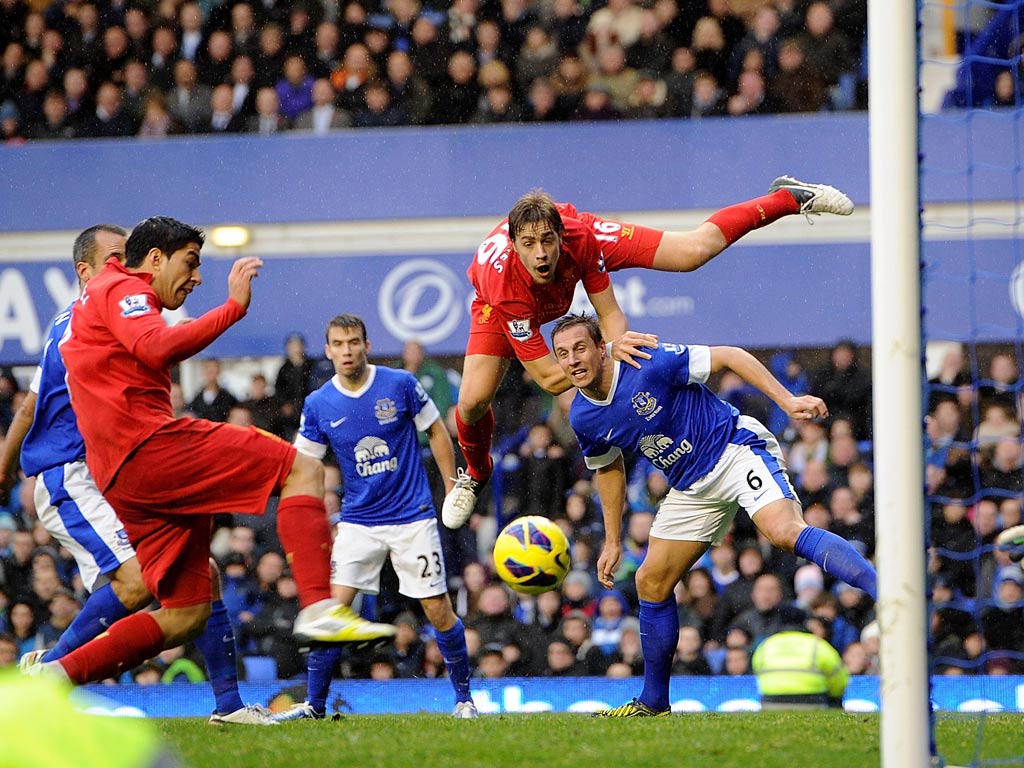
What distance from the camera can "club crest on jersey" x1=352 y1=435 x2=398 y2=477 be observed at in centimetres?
846

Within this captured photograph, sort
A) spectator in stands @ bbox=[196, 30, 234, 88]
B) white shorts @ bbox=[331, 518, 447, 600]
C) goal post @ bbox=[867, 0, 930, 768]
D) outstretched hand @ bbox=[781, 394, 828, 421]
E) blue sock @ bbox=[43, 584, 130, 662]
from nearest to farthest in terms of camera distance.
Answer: goal post @ bbox=[867, 0, 930, 768] < outstretched hand @ bbox=[781, 394, 828, 421] < blue sock @ bbox=[43, 584, 130, 662] < white shorts @ bbox=[331, 518, 447, 600] < spectator in stands @ bbox=[196, 30, 234, 88]

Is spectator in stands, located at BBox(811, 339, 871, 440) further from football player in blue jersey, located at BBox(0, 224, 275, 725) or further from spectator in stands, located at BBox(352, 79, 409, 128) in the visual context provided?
football player in blue jersey, located at BBox(0, 224, 275, 725)

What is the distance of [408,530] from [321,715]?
1230 millimetres

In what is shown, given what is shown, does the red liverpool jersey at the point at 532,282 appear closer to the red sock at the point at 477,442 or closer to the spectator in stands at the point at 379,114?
the red sock at the point at 477,442

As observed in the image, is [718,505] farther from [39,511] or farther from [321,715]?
[39,511]

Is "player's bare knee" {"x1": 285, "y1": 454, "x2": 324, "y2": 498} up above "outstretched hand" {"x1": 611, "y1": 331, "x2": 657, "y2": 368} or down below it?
below

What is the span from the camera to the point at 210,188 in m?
12.7

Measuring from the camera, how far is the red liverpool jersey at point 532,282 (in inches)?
274

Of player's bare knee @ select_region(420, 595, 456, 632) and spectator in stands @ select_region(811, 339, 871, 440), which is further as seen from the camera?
spectator in stands @ select_region(811, 339, 871, 440)

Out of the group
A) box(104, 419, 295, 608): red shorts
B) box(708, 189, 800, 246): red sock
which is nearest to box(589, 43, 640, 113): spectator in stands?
box(708, 189, 800, 246): red sock

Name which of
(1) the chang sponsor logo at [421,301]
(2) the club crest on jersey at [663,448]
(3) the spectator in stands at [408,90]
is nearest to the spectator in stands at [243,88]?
(3) the spectator in stands at [408,90]

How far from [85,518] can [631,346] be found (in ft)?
9.19

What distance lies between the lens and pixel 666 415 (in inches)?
259

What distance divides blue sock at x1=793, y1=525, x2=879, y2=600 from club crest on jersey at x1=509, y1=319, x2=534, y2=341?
1777mm
